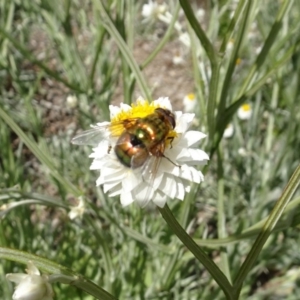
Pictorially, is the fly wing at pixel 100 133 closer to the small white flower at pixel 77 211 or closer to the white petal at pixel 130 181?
the white petal at pixel 130 181

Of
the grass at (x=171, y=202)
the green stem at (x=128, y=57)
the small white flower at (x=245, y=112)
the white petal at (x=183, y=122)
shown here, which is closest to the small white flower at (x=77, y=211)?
the grass at (x=171, y=202)

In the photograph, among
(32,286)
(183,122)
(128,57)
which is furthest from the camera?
A: (128,57)

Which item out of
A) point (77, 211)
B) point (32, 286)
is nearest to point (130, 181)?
point (32, 286)

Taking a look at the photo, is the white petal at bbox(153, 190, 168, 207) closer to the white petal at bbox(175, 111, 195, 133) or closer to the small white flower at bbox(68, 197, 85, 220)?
the white petal at bbox(175, 111, 195, 133)

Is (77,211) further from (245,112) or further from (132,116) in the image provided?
(245,112)

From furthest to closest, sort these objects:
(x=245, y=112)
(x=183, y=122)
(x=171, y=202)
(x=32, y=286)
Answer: (x=245, y=112) < (x=171, y=202) < (x=183, y=122) < (x=32, y=286)

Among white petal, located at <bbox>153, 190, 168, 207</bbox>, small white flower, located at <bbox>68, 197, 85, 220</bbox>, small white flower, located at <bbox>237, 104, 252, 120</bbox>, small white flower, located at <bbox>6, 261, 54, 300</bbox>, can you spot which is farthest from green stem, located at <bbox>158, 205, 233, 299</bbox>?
small white flower, located at <bbox>237, 104, 252, 120</bbox>
